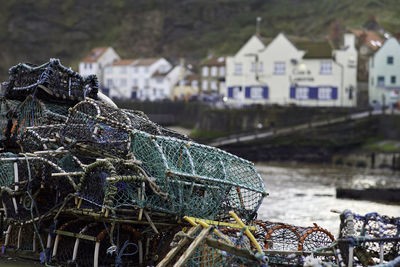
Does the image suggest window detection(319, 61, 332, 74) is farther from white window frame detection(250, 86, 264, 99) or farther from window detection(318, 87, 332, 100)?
white window frame detection(250, 86, 264, 99)

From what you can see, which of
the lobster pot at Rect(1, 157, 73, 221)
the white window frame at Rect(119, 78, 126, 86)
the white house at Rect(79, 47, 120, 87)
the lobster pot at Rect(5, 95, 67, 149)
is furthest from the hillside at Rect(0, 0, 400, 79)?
the lobster pot at Rect(1, 157, 73, 221)

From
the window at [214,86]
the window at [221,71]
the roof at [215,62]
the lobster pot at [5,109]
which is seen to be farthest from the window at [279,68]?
the lobster pot at [5,109]

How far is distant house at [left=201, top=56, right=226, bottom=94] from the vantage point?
6600cm

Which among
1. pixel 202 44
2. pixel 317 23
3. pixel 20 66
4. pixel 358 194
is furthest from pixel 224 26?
pixel 20 66

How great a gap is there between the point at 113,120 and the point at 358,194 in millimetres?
13069

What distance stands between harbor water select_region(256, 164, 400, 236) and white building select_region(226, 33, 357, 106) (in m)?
11.7

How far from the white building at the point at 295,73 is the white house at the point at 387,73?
5.25ft

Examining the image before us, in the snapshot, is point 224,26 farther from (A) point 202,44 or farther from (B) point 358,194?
(B) point 358,194

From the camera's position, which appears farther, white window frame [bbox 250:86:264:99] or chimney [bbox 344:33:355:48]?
white window frame [bbox 250:86:264:99]

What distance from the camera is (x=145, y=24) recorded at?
125m

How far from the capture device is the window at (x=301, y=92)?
46.9m

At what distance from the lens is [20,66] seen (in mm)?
11766

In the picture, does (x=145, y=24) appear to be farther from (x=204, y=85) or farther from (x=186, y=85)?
(x=204, y=85)

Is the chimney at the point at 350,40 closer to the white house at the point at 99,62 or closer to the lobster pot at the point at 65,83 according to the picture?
the lobster pot at the point at 65,83
